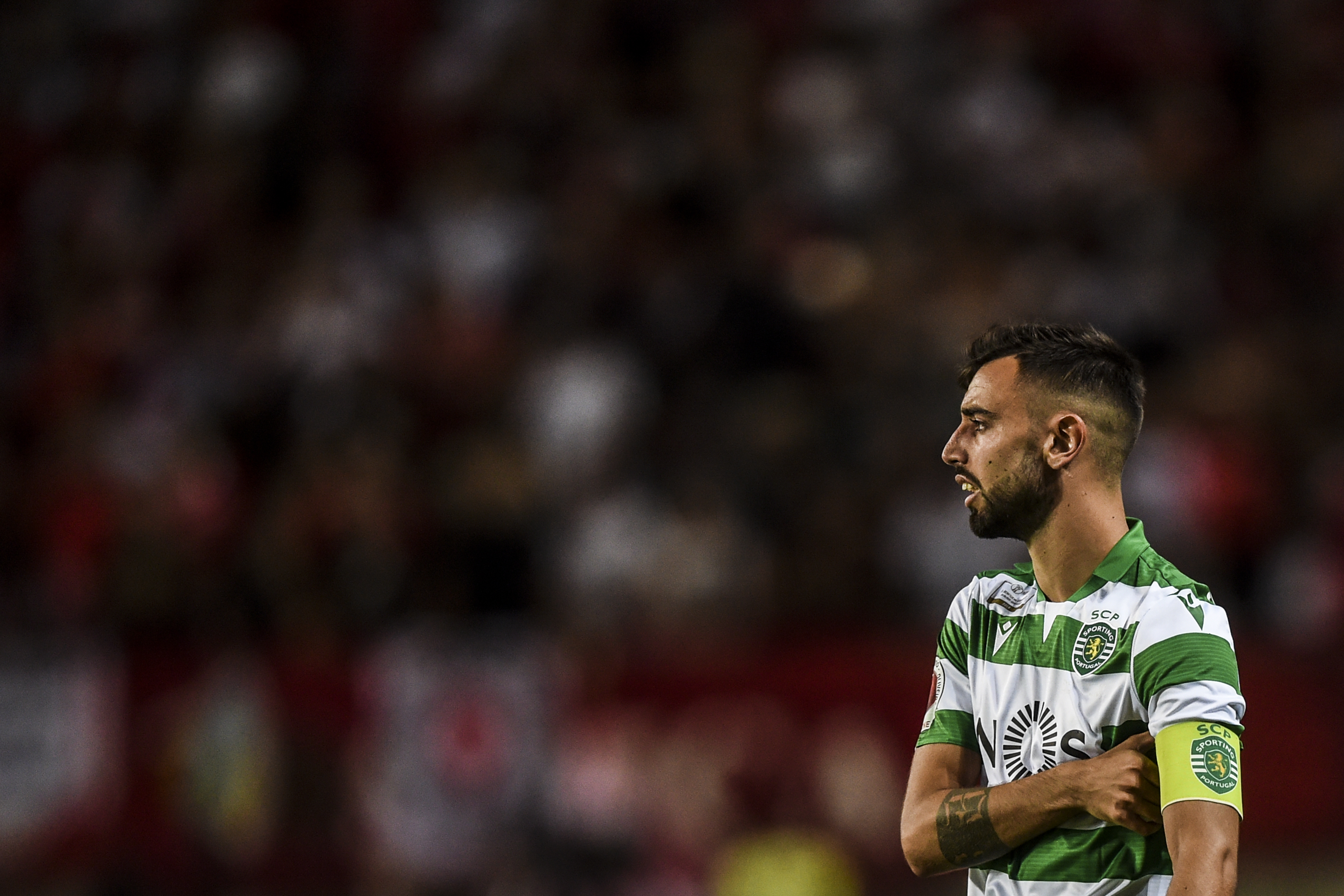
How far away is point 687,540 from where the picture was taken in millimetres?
10742

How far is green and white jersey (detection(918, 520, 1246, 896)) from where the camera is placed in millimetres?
2959

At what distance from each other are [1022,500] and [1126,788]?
0.54 metres

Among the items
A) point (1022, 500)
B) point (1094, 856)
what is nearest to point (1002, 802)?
point (1094, 856)

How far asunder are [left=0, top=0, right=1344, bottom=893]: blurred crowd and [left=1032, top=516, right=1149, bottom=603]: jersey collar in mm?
6816

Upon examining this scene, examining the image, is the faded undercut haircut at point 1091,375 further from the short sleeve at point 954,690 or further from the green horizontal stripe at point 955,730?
the green horizontal stripe at point 955,730

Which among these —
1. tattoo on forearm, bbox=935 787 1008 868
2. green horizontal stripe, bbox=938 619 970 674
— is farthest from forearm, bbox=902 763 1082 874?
green horizontal stripe, bbox=938 619 970 674

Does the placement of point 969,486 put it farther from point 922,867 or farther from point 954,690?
point 922,867

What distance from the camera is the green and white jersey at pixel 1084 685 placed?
9.71 ft

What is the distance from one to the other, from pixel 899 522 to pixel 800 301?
6.61 ft

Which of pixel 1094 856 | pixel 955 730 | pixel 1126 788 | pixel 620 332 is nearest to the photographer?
pixel 1126 788

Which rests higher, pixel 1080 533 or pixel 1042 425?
pixel 1042 425

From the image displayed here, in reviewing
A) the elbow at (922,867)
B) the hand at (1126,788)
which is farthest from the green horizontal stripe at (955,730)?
the hand at (1126,788)

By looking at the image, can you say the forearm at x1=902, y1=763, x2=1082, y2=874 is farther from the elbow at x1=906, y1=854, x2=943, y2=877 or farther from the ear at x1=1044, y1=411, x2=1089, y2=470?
the ear at x1=1044, y1=411, x2=1089, y2=470

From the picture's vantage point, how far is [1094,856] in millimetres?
3053
